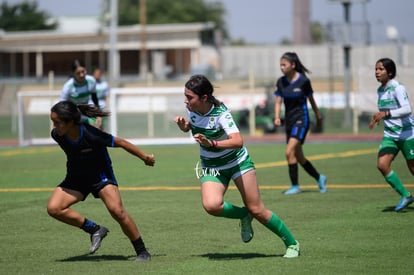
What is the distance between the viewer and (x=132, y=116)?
1407 inches

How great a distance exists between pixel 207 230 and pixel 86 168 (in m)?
2.64

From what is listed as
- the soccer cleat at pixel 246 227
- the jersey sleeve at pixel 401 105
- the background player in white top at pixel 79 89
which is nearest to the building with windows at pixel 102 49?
the background player in white top at pixel 79 89

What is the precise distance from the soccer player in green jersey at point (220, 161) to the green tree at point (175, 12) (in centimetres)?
10947

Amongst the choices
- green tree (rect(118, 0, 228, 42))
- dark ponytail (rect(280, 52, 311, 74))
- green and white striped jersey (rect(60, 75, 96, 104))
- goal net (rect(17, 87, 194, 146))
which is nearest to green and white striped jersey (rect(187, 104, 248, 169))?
dark ponytail (rect(280, 52, 311, 74))

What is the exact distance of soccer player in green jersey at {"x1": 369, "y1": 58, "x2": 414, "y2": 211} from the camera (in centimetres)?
1255

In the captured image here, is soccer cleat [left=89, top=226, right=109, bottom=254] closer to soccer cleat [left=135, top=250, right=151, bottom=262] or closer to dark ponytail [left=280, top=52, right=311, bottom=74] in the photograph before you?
soccer cleat [left=135, top=250, right=151, bottom=262]

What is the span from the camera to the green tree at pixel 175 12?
11981 cm

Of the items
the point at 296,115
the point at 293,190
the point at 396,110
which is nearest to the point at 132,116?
the point at 296,115

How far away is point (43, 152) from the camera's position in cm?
2786

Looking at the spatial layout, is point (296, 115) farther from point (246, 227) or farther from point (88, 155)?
point (88, 155)

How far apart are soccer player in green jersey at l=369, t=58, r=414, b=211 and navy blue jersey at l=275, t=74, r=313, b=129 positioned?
2735mm

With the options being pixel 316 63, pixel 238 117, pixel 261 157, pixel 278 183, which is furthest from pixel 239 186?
pixel 316 63

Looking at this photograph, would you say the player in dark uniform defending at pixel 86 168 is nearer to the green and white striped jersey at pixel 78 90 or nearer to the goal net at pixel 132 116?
the green and white striped jersey at pixel 78 90

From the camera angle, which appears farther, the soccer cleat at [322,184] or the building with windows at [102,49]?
the building with windows at [102,49]
